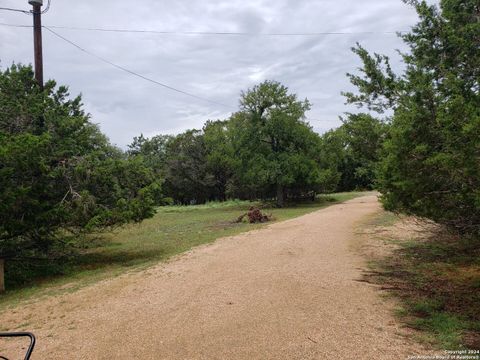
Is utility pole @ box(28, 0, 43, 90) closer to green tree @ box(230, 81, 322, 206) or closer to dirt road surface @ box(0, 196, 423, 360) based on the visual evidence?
dirt road surface @ box(0, 196, 423, 360)

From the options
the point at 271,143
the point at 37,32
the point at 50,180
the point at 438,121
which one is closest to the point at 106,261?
the point at 50,180

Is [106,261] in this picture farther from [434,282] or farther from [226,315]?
[434,282]

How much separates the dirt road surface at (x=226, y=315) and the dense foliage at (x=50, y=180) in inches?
104

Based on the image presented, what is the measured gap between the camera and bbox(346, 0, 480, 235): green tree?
5578 millimetres

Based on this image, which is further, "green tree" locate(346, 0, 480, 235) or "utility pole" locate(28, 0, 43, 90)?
"utility pole" locate(28, 0, 43, 90)

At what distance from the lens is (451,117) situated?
559cm

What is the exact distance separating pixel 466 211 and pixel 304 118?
1024 inches

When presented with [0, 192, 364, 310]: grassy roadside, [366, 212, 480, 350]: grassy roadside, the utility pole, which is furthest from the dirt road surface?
the utility pole

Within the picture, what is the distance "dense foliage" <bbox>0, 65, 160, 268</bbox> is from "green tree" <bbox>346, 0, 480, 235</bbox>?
24.2 feet

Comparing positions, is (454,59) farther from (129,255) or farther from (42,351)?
(129,255)

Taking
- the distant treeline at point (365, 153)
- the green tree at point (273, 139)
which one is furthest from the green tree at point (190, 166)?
the distant treeline at point (365, 153)

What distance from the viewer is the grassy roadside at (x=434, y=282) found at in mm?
5155

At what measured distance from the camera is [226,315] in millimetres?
5953

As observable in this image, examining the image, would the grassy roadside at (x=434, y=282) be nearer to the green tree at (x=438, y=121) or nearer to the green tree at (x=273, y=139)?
the green tree at (x=438, y=121)
